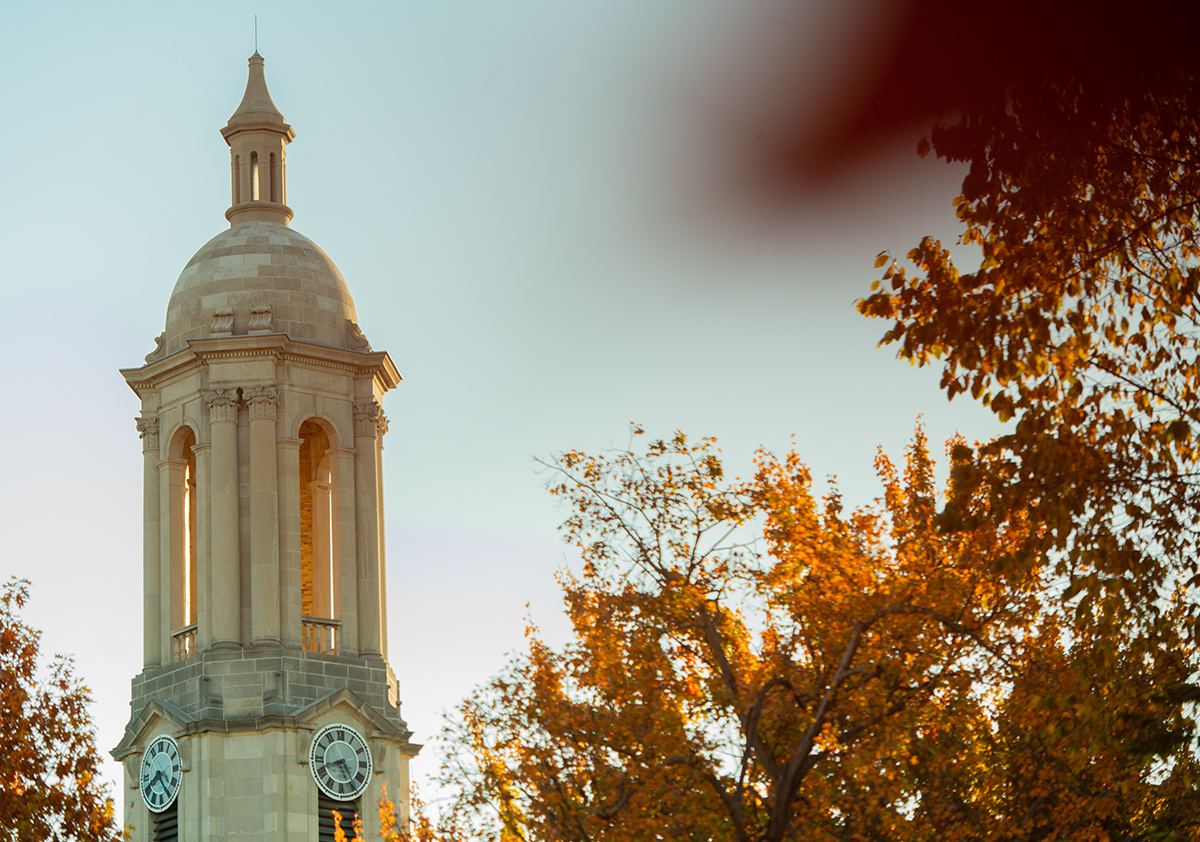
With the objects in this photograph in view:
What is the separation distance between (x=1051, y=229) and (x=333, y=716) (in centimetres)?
→ 3158

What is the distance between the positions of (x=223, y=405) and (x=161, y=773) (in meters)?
8.28

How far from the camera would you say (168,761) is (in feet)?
155

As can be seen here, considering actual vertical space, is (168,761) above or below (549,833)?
above

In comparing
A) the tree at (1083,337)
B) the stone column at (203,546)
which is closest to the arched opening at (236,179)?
the stone column at (203,546)

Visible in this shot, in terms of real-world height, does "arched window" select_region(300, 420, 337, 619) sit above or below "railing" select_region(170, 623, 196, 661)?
above

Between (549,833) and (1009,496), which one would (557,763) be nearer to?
(549,833)

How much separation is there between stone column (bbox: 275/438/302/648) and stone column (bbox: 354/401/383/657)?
161cm

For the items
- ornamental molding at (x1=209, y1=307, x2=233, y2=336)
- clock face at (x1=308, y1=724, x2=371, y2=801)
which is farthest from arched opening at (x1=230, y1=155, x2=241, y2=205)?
clock face at (x1=308, y1=724, x2=371, y2=801)

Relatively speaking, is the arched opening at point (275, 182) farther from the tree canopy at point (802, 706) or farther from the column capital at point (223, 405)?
the tree canopy at point (802, 706)

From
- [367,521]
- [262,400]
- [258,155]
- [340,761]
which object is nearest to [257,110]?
[258,155]

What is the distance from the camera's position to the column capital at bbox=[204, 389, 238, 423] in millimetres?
48750

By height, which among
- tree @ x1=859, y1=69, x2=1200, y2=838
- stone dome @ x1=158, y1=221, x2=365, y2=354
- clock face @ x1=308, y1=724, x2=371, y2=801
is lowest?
tree @ x1=859, y1=69, x2=1200, y2=838

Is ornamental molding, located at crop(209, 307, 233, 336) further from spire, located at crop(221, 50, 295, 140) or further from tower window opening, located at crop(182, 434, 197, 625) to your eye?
spire, located at crop(221, 50, 295, 140)

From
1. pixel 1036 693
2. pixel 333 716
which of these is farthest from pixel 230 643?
pixel 1036 693
